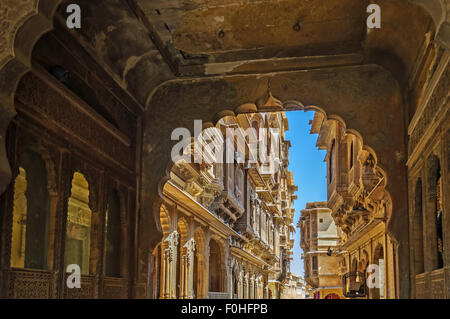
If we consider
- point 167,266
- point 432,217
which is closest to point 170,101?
point 432,217

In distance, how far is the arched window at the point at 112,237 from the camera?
8664 mm

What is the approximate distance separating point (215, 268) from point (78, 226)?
11745 millimetres

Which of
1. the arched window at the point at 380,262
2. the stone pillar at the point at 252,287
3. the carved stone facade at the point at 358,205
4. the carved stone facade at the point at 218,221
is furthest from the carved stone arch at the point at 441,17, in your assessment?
the stone pillar at the point at 252,287

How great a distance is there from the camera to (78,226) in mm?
11711

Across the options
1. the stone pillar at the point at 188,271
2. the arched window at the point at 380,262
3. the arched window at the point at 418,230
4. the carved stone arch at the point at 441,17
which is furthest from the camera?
the stone pillar at the point at 188,271

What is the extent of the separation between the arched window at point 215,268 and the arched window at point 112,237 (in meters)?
13.5

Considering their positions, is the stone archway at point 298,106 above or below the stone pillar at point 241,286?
above

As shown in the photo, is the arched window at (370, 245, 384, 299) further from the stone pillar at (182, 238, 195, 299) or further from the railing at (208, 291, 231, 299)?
the railing at (208, 291, 231, 299)

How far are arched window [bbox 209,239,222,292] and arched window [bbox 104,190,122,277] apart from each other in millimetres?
13499

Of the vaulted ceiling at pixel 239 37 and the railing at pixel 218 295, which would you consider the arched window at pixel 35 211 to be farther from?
the railing at pixel 218 295

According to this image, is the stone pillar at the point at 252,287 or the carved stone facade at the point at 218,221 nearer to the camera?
the carved stone facade at the point at 218,221

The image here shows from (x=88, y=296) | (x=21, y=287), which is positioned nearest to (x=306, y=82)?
(x=88, y=296)

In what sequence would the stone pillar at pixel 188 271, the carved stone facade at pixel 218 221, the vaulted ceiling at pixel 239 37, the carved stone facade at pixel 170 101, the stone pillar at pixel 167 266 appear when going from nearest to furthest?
the carved stone facade at pixel 170 101 → the vaulted ceiling at pixel 239 37 → the stone pillar at pixel 167 266 → the carved stone facade at pixel 218 221 → the stone pillar at pixel 188 271

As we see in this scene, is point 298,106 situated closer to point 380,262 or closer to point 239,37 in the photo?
point 239,37
